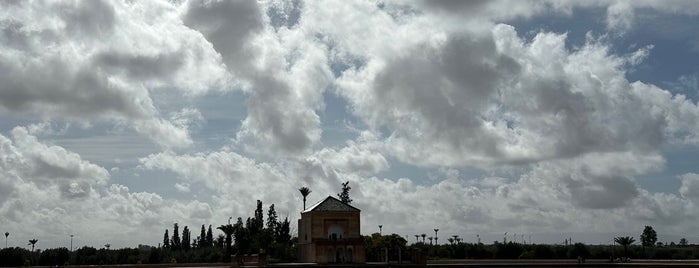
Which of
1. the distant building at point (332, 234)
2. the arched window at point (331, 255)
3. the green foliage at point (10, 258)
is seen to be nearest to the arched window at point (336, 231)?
the distant building at point (332, 234)

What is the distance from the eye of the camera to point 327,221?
6769 centimetres

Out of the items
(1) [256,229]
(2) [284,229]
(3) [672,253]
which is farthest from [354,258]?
(3) [672,253]

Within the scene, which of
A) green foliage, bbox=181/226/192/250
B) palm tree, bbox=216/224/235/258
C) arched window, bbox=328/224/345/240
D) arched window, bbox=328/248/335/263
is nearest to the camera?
arched window, bbox=328/248/335/263

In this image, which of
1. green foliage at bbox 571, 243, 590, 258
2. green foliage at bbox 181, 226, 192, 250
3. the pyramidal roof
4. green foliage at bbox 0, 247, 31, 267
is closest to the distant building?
the pyramidal roof

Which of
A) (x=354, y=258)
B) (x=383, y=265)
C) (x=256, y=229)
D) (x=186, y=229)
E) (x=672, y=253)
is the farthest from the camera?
(x=186, y=229)

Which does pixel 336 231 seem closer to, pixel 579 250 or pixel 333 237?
pixel 333 237

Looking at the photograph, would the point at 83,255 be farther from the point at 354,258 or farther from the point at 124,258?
the point at 354,258

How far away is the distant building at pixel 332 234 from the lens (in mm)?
66250

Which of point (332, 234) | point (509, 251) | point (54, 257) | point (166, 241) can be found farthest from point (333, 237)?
point (166, 241)

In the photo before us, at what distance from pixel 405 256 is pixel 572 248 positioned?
129 ft

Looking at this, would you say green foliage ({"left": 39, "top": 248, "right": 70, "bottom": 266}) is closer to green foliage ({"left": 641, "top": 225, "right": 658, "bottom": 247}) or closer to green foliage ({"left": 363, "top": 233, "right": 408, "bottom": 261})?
green foliage ({"left": 363, "top": 233, "right": 408, "bottom": 261})

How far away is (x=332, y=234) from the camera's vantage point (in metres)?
67.8

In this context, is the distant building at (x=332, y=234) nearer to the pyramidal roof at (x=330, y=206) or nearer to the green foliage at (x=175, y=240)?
the pyramidal roof at (x=330, y=206)

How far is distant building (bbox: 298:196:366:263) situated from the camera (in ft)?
217
